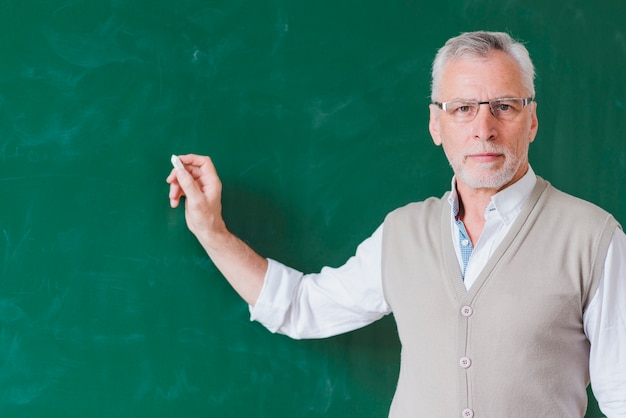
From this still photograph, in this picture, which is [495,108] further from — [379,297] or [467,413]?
[467,413]

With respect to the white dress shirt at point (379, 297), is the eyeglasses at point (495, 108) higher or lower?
A: higher

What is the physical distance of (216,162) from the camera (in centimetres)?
191

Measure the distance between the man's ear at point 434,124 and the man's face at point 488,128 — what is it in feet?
0.32

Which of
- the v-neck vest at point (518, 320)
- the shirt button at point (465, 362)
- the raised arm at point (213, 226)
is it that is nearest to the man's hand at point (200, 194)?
the raised arm at point (213, 226)

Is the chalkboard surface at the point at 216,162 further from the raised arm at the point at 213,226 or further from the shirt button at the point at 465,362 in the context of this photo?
the shirt button at the point at 465,362

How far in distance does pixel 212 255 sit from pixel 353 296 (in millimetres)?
350

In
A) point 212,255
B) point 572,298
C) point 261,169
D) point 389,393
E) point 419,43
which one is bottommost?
point 389,393

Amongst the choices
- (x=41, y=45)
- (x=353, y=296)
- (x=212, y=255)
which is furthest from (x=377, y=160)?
(x=41, y=45)

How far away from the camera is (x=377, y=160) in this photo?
6.79ft

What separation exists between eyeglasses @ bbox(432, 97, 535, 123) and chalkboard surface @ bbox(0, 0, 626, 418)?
0.99ft

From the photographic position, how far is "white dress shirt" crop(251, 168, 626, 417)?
1.69 m

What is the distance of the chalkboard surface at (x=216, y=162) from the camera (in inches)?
69.4

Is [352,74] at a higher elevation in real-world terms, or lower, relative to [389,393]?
higher

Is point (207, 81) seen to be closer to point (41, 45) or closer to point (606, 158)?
point (41, 45)
